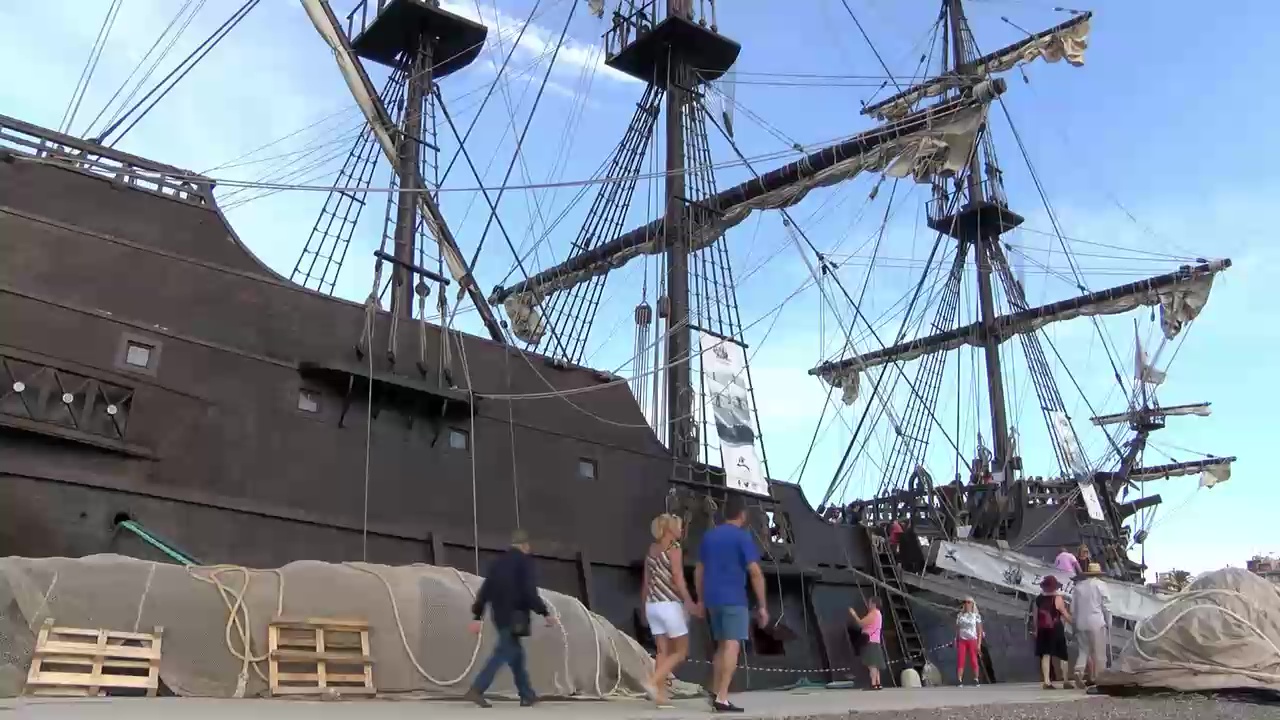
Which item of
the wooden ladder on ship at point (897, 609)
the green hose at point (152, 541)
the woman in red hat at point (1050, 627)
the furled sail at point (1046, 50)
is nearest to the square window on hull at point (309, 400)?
the green hose at point (152, 541)

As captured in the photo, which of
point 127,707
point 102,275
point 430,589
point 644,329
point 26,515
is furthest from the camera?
point 644,329

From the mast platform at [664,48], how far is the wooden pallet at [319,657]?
13836mm

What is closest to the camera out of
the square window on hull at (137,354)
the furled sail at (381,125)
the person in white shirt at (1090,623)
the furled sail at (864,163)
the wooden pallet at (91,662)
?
the wooden pallet at (91,662)

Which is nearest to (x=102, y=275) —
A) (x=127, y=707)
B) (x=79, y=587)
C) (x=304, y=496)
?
(x=304, y=496)

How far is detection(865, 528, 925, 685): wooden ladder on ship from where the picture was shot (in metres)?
15.5

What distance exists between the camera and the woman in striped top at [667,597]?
6371 mm

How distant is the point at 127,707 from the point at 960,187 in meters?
30.7

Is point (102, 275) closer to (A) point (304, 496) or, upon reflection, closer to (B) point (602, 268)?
(A) point (304, 496)

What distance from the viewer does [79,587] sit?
6.07 metres

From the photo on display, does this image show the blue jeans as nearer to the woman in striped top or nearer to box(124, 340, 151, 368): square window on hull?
the woman in striped top

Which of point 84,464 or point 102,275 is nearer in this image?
point 84,464

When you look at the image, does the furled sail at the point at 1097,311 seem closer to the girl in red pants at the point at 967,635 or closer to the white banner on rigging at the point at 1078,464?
the white banner on rigging at the point at 1078,464

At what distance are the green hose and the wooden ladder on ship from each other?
10778 mm

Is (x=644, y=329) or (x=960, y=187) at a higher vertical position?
(x=960, y=187)
